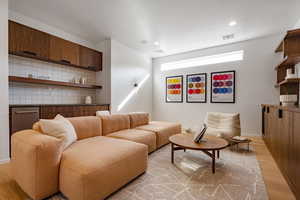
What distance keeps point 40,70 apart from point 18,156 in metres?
2.49

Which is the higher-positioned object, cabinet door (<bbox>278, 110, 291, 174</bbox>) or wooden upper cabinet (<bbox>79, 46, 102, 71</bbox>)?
wooden upper cabinet (<bbox>79, 46, 102, 71</bbox>)

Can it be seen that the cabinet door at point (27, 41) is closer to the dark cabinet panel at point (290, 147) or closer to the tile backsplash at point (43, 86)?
the tile backsplash at point (43, 86)

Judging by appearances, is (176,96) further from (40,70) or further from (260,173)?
(40,70)

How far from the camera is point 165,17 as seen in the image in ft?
9.78

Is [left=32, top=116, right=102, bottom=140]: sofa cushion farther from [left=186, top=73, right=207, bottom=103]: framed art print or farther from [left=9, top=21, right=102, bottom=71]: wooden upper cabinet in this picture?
[left=186, top=73, right=207, bottom=103]: framed art print

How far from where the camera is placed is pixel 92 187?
1298mm

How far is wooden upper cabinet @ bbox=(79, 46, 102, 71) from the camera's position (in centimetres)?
385

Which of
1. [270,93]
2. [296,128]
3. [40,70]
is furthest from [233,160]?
[40,70]

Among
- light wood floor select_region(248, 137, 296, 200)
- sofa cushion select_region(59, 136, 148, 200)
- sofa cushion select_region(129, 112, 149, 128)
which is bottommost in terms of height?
light wood floor select_region(248, 137, 296, 200)

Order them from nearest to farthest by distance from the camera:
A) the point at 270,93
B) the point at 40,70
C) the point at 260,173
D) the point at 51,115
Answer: the point at 260,173 < the point at 51,115 < the point at 40,70 < the point at 270,93

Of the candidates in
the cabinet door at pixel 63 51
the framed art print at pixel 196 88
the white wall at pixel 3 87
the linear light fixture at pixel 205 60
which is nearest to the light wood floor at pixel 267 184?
the white wall at pixel 3 87

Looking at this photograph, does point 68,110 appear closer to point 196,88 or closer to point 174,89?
point 174,89

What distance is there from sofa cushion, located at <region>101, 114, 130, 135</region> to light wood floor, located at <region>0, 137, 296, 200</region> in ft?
4.28

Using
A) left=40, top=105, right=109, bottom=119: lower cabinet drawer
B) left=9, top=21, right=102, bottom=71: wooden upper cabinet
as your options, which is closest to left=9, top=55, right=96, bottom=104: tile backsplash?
left=9, top=21, right=102, bottom=71: wooden upper cabinet
